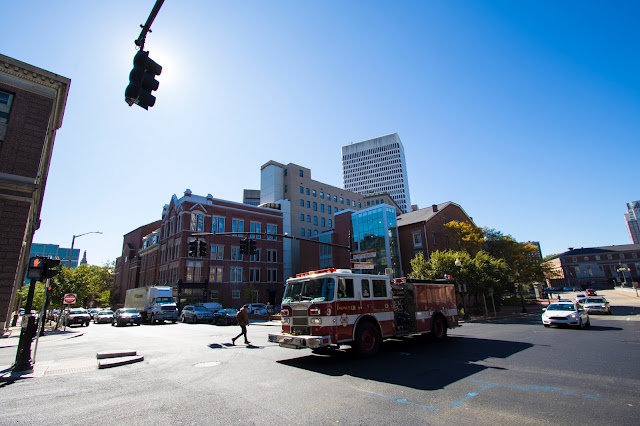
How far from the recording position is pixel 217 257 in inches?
1868

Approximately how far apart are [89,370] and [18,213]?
18.6 meters

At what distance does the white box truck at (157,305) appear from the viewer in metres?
29.8

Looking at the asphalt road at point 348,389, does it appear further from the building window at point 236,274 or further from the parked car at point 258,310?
the building window at point 236,274

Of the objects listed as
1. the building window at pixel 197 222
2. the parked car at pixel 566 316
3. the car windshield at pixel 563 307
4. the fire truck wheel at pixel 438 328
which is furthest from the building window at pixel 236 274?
the car windshield at pixel 563 307

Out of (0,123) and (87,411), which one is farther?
(0,123)

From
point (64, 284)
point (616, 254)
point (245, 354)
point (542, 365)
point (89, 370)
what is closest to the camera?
point (542, 365)

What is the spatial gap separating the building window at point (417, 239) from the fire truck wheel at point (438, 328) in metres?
31.6

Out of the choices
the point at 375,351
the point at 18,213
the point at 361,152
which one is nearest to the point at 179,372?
the point at 375,351

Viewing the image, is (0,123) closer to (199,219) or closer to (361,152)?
(199,219)

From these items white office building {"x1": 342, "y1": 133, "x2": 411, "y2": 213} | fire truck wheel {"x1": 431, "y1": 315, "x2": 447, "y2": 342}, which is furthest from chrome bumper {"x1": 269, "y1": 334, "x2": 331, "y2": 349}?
white office building {"x1": 342, "y1": 133, "x2": 411, "y2": 213}

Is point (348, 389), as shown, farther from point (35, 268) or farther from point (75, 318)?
point (75, 318)

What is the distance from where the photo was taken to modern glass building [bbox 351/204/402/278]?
150 feet

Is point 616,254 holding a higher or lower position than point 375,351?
higher

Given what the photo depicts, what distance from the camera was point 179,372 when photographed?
8484 millimetres
